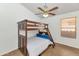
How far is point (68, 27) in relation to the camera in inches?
56.6

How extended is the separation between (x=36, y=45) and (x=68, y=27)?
0.69 metres

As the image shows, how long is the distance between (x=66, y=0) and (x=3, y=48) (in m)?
1.36

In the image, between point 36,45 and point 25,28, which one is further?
point 36,45

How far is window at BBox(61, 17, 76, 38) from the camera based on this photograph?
1.45 m

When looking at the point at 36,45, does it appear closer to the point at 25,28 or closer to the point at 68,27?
the point at 25,28

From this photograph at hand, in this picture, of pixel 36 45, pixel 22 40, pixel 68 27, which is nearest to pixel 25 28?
pixel 22 40

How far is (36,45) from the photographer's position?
1553mm

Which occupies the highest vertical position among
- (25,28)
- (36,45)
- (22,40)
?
(25,28)

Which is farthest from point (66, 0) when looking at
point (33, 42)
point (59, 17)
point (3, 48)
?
point (3, 48)

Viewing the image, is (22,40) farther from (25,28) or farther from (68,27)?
(68,27)

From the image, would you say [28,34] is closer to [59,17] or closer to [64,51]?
[59,17]

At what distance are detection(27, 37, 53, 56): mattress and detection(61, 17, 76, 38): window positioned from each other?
0.36 m

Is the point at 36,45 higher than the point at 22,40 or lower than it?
lower

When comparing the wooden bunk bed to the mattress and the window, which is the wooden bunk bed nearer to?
the mattress
